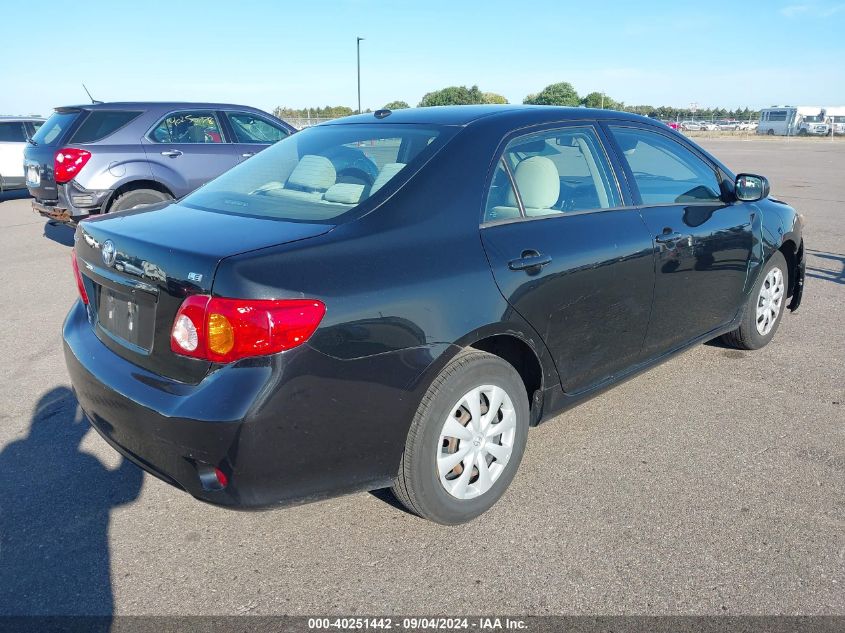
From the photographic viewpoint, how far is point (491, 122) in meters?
3.14

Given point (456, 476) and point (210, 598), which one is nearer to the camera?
point (210, 598)

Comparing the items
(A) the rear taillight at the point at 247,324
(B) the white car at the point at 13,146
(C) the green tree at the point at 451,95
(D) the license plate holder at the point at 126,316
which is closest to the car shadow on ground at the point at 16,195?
(B) the white car at the point at 13,146

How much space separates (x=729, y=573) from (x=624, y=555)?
1.25 ft

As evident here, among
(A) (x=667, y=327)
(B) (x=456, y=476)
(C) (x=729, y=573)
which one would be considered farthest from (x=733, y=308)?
(B) (x=456, y=476)

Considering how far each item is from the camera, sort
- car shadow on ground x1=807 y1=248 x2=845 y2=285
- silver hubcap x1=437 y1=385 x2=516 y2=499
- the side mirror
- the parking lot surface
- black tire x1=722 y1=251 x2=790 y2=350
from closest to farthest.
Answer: the parking lot surface
silver hubcap x1=437 y1=385 x2=516 y2=499
the side mirror
black tire x1=722 y1=251 x2=790 y2=350
car shadow on ground x1=807 y1=248 x2=845 y2=285

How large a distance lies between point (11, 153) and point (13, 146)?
0.49ft

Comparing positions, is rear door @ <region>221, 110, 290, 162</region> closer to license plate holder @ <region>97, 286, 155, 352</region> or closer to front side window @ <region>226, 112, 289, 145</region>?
front side window @ <region>226, 112, 289, 145</region>

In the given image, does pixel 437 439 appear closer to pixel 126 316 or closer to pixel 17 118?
pixel 126 316

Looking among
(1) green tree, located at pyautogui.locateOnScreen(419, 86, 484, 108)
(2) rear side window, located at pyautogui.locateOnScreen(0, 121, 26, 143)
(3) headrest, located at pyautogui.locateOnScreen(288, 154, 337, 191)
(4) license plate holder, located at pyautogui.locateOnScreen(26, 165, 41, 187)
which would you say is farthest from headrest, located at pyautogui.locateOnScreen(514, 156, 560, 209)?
(1) green tree, located at pyautogui.locateOnScreen(419, 86, 484, 108)

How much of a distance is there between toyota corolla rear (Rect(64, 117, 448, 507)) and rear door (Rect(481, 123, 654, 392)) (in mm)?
481

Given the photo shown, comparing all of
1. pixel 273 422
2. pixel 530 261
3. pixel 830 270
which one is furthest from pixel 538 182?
pixel 830 270

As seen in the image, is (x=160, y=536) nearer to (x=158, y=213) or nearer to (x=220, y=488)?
(x=220, y=488)

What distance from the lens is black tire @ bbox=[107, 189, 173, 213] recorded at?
7.91 metres

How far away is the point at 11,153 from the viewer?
14.2 m
